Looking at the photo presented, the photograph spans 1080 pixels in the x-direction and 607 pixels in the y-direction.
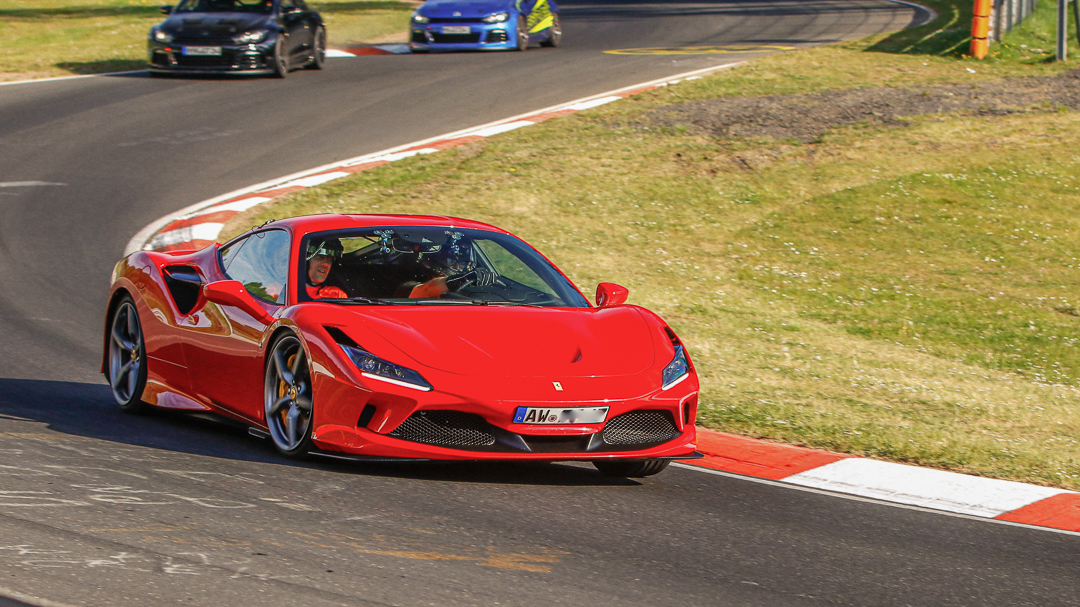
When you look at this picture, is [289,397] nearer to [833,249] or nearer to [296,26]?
[833,249]

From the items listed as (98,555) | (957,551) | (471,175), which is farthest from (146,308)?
(471,175)

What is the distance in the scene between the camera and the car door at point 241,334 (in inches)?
264

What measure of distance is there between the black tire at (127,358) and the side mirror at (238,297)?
35.1 inches

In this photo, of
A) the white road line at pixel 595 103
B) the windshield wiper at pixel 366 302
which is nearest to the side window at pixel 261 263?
the windshield wiper at pixel 366 302

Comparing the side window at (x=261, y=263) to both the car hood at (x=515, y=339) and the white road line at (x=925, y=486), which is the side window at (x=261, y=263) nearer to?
the car hood at (x=515, y=339)

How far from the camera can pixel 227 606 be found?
168 inches

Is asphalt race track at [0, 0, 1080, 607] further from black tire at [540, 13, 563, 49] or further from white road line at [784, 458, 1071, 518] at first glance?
black tire at [540, 13, 563, 49]

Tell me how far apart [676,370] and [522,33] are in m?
19.8

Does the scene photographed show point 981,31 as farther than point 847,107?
Yes

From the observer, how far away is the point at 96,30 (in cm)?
2820

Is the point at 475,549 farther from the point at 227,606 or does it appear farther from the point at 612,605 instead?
the point at 227,606

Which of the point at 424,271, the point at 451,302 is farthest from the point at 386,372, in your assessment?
the point at 424,271

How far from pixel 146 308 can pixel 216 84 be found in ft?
47.6

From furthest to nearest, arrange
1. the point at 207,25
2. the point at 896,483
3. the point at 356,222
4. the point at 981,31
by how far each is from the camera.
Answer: the point at 981,31, the point at 207,25, the point at 356,222, the point at 896,483
